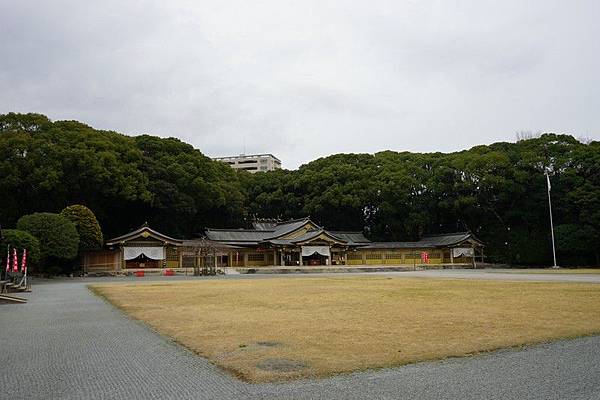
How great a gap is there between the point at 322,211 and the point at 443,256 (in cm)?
1413

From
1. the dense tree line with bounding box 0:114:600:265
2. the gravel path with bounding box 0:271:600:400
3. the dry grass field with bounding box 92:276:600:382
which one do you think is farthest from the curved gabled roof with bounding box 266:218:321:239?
the gravel path with bounding box 0:271:600:400

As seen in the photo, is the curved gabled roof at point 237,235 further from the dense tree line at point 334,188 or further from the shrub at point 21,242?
the shrub at point 21,242

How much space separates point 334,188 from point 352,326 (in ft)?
143

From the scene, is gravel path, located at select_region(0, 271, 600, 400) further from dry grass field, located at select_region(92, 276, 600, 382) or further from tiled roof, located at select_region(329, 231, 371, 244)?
tiled roof, located at select_region(329, 231, 371, 244)

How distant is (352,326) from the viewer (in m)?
9.75

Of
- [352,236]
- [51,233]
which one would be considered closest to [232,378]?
[51,233]

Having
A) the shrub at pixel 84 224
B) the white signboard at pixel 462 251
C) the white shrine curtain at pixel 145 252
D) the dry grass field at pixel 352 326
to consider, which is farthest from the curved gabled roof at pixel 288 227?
the dry grass field at pixel 352 326

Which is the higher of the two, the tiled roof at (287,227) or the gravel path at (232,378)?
the tiled roof at (287,227)

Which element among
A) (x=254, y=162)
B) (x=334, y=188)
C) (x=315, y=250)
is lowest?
(x=315, y=250)

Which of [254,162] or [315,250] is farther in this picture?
[254,162]

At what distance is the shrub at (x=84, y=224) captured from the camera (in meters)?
35.5

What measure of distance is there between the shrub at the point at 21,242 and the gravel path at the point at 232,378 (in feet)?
67.6

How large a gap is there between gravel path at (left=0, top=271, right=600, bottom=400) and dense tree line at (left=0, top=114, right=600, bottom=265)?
31.7 meters

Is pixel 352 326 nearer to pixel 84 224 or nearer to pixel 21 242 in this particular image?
pixel 21 242
